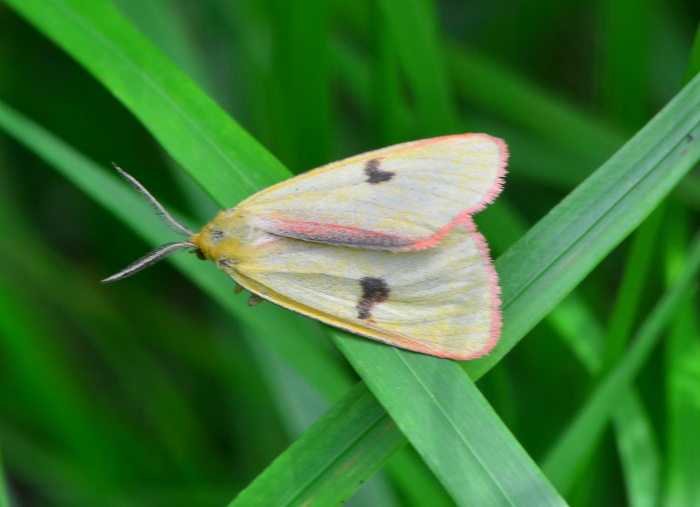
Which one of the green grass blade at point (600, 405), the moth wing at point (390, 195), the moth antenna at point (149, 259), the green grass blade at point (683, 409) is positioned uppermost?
the moth antenna at point (149, 259)

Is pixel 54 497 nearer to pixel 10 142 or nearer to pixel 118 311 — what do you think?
pixel 118 311

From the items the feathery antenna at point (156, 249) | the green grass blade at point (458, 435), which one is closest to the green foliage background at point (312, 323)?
the green grass blade at point (458, 435)

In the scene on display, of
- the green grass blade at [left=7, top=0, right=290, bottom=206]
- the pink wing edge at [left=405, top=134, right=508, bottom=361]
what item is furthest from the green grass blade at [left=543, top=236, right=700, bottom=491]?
the green grass blade at [left=7, top=0, right=290, bottom=206]

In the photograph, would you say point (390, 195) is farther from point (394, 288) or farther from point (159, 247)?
point (159, 247)

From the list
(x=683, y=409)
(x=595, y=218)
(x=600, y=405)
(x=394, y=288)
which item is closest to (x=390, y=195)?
(x=394, y=288)

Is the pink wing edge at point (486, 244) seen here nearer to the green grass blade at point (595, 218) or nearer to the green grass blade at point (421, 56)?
the green grass blade at point (595, 218)

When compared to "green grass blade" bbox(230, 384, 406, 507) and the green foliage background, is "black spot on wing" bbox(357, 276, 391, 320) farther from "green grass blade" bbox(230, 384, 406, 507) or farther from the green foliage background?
Answer: "green grass blade" bbox(230, 384, 406, 507)
